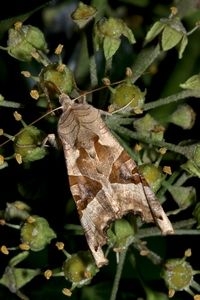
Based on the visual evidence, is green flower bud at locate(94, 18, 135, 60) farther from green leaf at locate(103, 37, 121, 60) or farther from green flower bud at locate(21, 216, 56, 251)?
green flower bud at locate(21, 216, 56, 251)

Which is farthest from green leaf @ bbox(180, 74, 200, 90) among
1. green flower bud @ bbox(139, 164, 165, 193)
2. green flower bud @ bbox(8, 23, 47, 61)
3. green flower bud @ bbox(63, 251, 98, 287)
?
green flower bud @ bbox(63, 251, 98, 287)

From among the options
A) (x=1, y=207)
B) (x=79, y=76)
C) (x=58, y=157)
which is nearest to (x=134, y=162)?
(x=58, y=157)

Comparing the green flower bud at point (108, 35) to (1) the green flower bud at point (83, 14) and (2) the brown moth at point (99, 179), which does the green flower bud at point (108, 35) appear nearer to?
(1) the green flower bud at point (83, 14)

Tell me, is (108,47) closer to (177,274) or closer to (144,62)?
(144,62)

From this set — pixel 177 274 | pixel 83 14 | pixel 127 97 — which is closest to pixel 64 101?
pixel 127 97

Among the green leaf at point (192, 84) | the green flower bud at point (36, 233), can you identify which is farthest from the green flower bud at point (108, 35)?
the green flower bud at point (36, 233)

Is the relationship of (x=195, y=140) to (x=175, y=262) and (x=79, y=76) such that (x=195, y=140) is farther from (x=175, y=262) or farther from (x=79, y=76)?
(x=79, y=76)

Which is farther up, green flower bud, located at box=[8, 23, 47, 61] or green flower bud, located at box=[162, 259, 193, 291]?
green flower bud, located at box=[8, 23, 47, 61]
